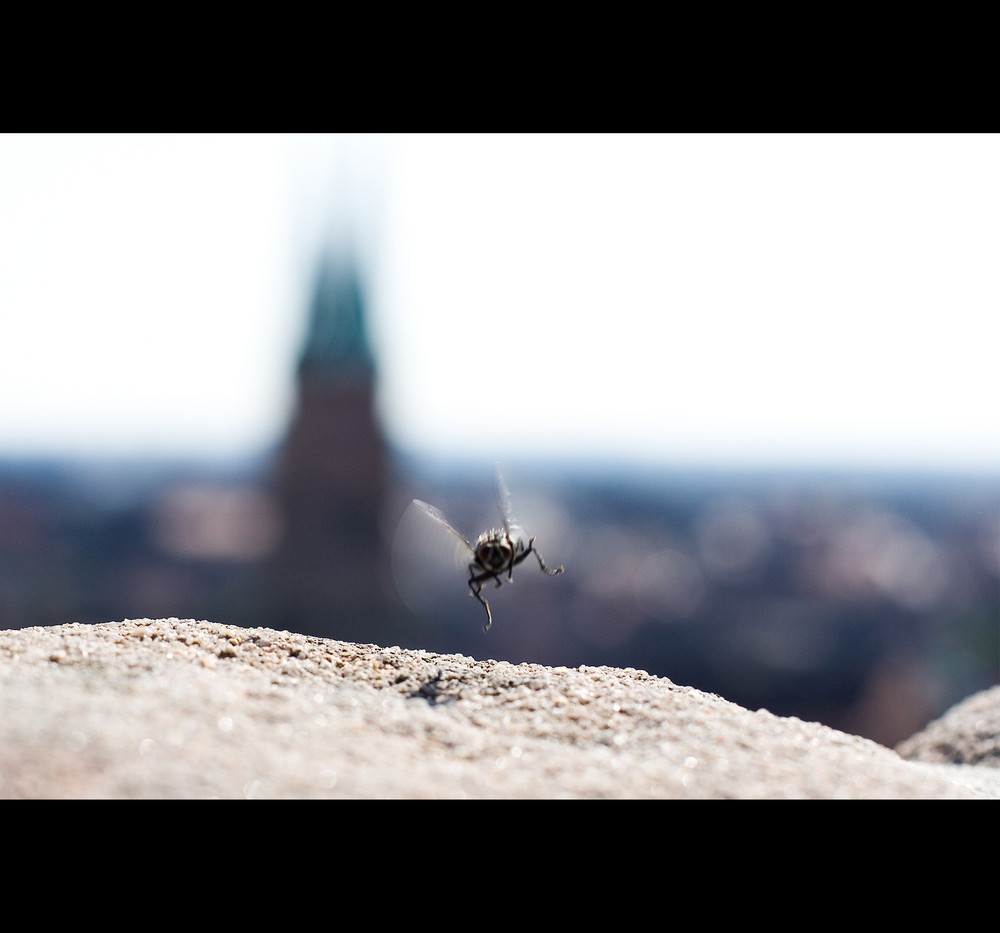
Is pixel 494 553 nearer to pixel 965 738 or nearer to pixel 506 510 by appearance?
pixel 506 510

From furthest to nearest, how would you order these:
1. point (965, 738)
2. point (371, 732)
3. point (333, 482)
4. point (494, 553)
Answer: point (333, 482) < point (494, 553) < point (965, 738) < point (371, 732)

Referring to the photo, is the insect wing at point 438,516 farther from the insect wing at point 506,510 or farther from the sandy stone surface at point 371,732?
the sandy stone surface at point 371,732

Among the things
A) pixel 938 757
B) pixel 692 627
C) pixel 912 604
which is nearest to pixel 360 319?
pixel 692 627

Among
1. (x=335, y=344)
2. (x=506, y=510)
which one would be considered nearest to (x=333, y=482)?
(x=335, y=344)

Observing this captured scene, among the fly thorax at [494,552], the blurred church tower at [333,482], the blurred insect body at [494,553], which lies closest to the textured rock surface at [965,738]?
the blurred insect body at [494,553]

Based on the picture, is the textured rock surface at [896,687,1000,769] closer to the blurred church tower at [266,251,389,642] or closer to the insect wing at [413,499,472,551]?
the insect wing at [413,499,472,551]

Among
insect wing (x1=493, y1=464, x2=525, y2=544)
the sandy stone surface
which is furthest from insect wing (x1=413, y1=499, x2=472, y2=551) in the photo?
the sandy stone surface
